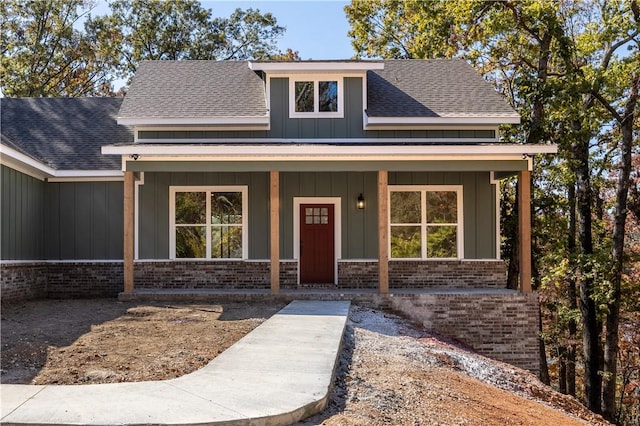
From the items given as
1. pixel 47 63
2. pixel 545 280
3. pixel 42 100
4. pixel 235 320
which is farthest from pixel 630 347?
pixel 47 63

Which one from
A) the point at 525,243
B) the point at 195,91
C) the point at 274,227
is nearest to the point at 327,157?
the point at 274,227

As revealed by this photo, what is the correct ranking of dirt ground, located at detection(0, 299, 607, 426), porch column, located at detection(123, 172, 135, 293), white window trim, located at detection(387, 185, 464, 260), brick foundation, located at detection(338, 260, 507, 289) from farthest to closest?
white window trim, located at detection(387, 185, 464, 260) < brick foundation, located at detection(338, 260, 507, 289) < porch column, located at detection(123, 172, 135, 293) < dirt ground, located at detection(0, 299, 607, 426)

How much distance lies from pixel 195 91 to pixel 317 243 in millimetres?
5060

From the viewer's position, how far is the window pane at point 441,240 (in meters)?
14.0

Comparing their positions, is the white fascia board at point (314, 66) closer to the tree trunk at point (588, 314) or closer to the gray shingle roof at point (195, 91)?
the gray shingle roof at point (195, 91)

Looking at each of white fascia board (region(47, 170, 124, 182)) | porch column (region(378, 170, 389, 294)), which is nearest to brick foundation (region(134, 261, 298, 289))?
white fascia board (region(47, 170, 124, 182))

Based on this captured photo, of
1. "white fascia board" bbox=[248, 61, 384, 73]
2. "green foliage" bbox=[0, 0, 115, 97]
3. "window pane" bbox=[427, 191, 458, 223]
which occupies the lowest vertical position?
"window pane" bbox=[427, 191, 458, 223]

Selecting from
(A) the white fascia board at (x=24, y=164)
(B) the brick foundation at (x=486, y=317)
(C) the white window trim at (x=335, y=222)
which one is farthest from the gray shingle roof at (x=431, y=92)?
(A) the white fascia board at (x=24, y=164)

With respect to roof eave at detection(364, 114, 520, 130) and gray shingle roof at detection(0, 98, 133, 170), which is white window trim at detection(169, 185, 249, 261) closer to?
gray shingle roof at detection(0, 98, 133, 170)

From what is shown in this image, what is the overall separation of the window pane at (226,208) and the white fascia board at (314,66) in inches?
119

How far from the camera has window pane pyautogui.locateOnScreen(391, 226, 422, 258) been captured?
14.1 metres

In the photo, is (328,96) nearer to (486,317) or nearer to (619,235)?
(486,317)

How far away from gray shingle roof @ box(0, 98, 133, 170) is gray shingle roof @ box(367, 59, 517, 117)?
21.6 feet

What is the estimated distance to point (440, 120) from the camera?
559 inches
